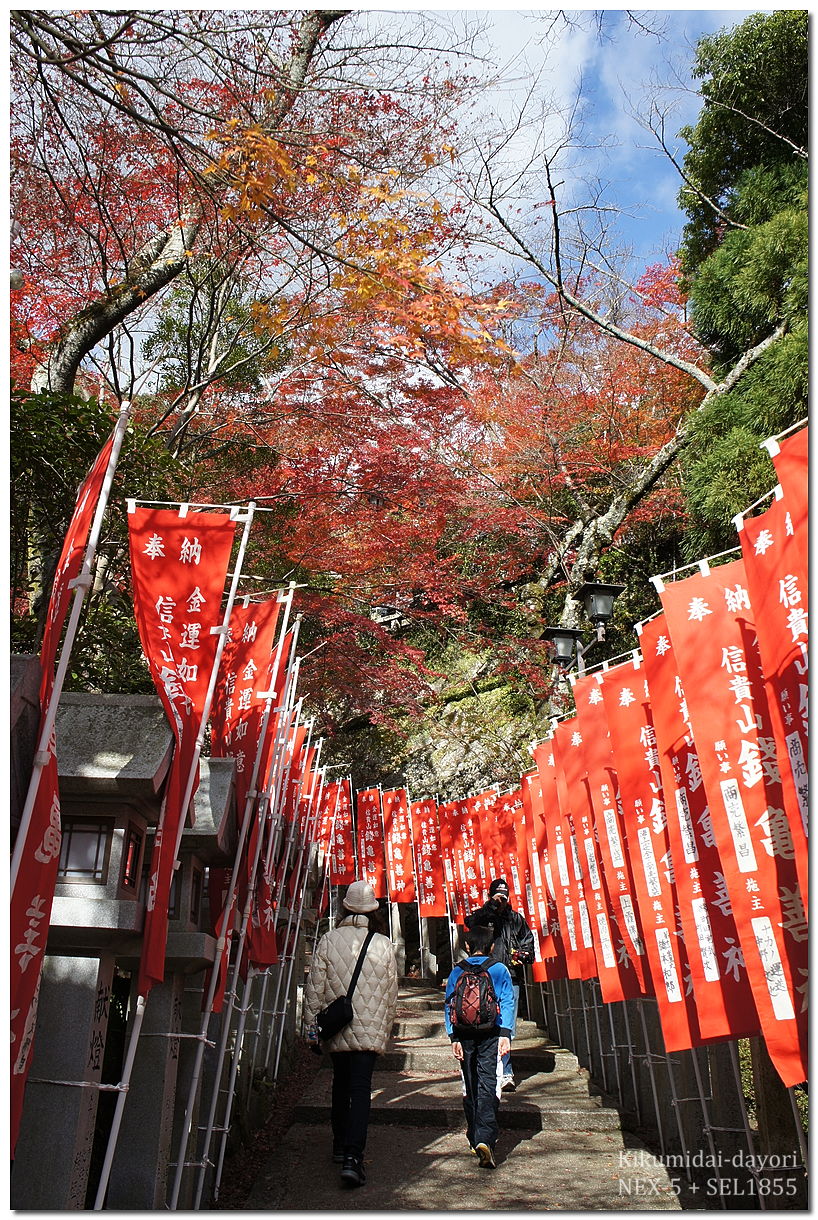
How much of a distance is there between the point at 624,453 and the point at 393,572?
740cm

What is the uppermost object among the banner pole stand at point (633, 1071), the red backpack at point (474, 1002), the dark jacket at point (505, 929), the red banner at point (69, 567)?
the red banner at point (69, 567)

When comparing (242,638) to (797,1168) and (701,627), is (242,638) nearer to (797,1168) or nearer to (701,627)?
(701,627)

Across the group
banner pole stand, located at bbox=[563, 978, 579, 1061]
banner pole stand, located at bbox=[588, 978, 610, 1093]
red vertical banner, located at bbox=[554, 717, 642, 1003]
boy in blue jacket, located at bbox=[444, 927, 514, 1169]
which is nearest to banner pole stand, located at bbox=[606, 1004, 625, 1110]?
banner pole stand, located at bbox=[588, 978, 610, 1093]

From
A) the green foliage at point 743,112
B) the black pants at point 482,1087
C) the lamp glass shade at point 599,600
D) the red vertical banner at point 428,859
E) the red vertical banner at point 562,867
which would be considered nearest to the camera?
the black pants at point 482,1087

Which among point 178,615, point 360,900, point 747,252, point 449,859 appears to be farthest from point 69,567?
point 449,859

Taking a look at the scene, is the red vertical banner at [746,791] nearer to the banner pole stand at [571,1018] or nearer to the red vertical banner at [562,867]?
the red vertical banner at [562,867]

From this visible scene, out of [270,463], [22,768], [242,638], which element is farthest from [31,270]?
[22,768]

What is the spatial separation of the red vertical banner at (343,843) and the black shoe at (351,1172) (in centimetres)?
1257

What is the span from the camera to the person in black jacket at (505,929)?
7.98 m

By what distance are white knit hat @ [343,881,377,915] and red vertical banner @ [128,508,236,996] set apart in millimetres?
1798

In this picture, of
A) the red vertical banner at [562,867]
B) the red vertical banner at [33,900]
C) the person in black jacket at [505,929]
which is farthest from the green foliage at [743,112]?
the red vertical banner at [33,900]

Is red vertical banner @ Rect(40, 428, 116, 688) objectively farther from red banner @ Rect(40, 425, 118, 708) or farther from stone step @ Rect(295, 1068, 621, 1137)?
stone step @ Rect(295, 1068, 621, 1137)

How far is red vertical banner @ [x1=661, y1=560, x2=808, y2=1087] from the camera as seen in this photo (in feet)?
12.8

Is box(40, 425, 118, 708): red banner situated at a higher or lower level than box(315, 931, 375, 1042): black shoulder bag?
higher
